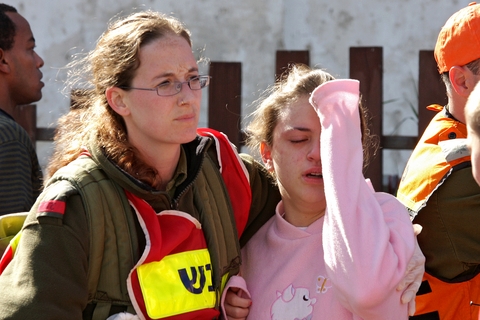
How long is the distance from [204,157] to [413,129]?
522 cm

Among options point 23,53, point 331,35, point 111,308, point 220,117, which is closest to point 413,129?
point 331,35

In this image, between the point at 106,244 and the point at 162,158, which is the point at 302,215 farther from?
the point at 106,244

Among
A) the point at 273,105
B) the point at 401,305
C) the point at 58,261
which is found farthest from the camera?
the point at 273,105

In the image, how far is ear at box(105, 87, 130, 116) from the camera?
2.56 metres

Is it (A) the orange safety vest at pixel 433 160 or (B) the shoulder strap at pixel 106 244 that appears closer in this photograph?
(B) the shoulder strap at pixel 106 244

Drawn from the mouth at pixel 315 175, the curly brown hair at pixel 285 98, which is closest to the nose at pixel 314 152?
the mouth at pixel 315 175

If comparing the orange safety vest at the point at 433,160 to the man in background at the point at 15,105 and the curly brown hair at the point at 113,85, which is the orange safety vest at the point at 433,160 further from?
the man in background at the point at 15,105

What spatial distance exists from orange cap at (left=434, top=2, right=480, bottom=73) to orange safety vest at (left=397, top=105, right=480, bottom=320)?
22cm

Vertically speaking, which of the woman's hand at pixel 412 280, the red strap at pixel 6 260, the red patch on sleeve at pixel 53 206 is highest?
the red patch on sleeve at pixel 53 206

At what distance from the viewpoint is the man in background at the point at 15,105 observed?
3332 mm

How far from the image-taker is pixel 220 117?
4984mm

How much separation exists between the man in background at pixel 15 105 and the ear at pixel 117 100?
954mm

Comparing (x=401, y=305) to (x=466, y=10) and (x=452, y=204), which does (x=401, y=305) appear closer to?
(x=452, y=204)

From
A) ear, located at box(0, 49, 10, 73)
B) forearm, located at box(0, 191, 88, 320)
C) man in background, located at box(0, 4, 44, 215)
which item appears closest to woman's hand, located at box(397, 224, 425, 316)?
forearm, located at box(0, 191, 88, 320)
